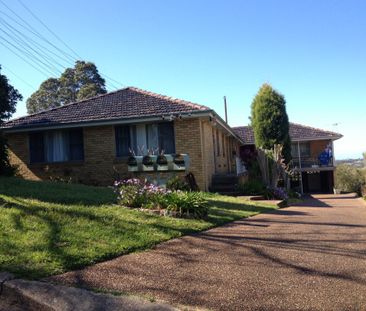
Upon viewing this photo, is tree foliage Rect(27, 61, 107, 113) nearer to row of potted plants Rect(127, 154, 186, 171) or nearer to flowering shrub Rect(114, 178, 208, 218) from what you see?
row of potted plants Rect(127, 154, 186, 171)

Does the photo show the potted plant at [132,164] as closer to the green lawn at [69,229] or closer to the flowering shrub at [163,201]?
the green lawn at [69,229]

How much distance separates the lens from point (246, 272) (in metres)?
5.29

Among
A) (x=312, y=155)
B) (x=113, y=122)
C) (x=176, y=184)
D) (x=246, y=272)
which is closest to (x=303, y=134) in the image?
(x=312, y=155)

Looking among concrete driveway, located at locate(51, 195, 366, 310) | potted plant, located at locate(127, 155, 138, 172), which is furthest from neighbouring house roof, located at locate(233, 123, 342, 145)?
concrete driveway, located at locate(51, 195, 366, 310)

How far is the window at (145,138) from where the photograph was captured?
1697 cm

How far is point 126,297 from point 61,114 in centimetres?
1506

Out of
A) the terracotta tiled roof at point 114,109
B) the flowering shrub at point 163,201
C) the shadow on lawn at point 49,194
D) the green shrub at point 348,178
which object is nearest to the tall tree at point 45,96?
the green shrub at point 348,178

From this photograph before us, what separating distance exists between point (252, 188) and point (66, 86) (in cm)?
3538

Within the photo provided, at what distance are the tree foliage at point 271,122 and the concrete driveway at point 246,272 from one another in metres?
17.9

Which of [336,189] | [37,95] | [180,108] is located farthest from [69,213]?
[37,95]

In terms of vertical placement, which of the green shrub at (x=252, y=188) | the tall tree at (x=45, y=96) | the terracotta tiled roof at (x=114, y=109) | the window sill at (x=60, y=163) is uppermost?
the tall tree at (x=45, y=96)

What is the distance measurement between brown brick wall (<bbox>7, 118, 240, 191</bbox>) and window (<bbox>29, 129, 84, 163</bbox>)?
0.88ft

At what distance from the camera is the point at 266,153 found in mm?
20641

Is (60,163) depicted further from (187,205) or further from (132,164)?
(187,205)
